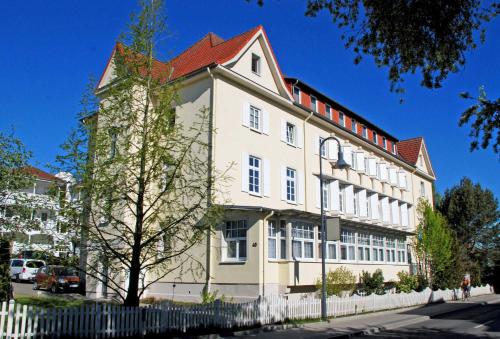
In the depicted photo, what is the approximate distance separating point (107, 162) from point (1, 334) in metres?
4.46

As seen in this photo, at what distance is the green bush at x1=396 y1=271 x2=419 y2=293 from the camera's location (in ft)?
95.7

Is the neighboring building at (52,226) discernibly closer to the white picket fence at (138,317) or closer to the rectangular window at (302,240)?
the white picket fence at (138,317)

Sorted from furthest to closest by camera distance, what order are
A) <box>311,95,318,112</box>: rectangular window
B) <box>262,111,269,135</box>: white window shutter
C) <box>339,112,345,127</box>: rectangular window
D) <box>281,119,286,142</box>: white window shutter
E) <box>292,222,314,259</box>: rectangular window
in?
<box>339,112,345,127</box>: rectangular window, <box>311,95,318,112</box>: rectangular window, <box>281,119,286,142</box>: white window shutter, <box>262,111,269,135</box>: white window shutter, <box>292,222,314,259</box>: rectangular window

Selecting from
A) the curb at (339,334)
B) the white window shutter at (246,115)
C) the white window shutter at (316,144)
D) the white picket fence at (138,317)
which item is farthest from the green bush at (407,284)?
the white window shutter at (246,115)

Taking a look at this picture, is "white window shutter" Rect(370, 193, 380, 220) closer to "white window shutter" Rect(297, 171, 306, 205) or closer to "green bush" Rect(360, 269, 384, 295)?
"green bush" Rect(360, 269, 384, 295)

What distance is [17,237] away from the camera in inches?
526

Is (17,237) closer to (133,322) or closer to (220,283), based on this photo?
(133,322)

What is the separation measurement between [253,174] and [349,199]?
34.7 ft

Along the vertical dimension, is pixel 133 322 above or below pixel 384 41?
below

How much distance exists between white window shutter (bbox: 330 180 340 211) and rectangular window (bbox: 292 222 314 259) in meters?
6.83

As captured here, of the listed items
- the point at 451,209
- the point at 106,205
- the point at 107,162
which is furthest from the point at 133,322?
the point at 451,209

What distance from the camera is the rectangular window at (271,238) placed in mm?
20516

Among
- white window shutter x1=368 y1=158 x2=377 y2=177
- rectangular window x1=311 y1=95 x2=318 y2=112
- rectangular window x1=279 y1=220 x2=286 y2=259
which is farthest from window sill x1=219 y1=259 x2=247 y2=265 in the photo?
white window shutter x1=368 y1=158 x2=377 y2=177

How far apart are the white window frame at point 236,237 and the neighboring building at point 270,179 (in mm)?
46
